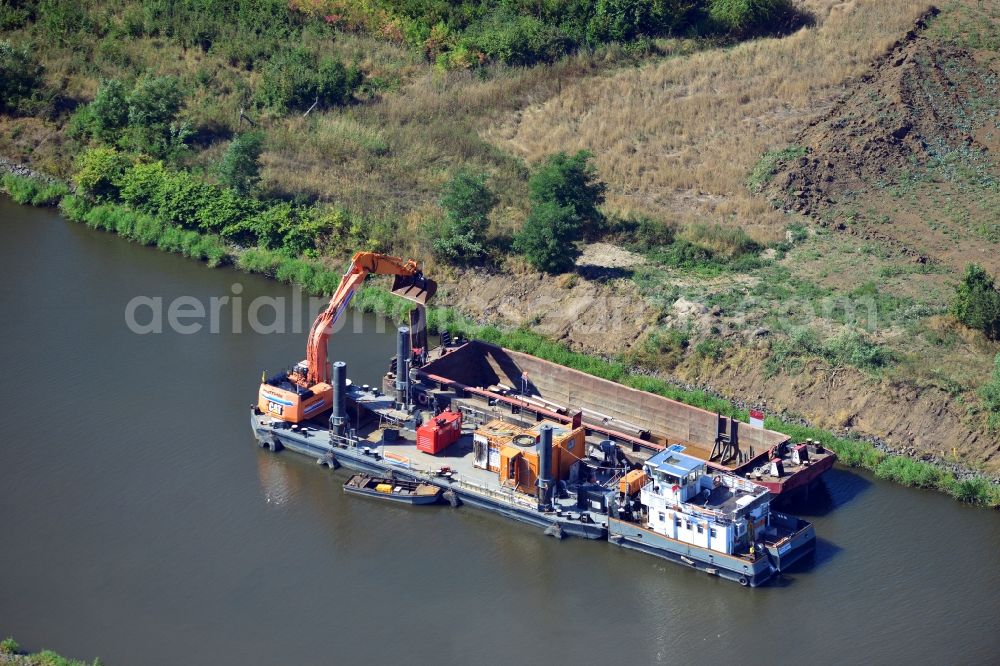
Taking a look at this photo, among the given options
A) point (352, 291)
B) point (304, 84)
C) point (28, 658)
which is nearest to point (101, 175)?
point (304, 84)

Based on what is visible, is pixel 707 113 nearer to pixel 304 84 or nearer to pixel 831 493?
pixel 304 84

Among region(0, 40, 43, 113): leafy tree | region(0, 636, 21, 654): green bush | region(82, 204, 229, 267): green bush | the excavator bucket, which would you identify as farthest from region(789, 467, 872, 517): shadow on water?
region(0, 40, 43, 113): leafy tree

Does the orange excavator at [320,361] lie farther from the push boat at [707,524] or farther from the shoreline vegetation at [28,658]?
the shoreline vegetation at [28,658]

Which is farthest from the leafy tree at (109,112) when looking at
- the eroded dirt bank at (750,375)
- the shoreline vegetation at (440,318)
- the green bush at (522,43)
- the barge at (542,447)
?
the barge at (542,447)

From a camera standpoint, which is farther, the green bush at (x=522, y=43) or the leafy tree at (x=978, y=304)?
the green bush at (x=522, y=43)

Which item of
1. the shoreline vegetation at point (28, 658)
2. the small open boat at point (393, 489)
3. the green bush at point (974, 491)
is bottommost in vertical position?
the shoreline vegetation at point (28, 658)

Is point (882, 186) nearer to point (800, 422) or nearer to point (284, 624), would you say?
point (800, 422)
